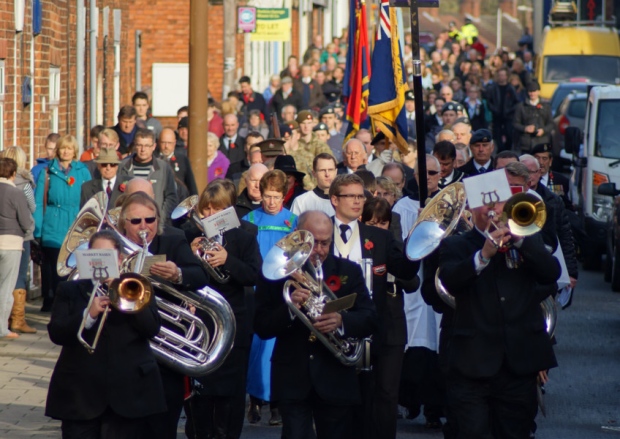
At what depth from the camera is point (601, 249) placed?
19.3 metres

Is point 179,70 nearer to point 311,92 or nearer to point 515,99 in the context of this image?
point 311,92

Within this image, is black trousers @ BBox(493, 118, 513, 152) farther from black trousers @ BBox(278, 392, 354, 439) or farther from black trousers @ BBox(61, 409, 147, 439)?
black trousers @ BBox(61, 409, 147, 439)

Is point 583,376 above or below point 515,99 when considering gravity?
below

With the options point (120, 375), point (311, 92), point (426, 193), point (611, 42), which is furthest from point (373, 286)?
point (611, 42)

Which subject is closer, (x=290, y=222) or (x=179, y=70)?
(x=290, y=222)

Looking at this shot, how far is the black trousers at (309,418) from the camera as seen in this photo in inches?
301

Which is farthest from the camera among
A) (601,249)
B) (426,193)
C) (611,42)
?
(611,42)

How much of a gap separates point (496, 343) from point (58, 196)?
8.29 meters

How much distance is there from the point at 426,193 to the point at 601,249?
10.3 metres

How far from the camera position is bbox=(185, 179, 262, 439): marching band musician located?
8.84 metres

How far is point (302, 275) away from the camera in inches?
294

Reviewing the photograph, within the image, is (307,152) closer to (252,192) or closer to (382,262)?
(252,192)

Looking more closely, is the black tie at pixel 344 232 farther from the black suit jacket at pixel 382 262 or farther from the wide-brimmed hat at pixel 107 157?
the wide-brimmed hat at pixel 107 157

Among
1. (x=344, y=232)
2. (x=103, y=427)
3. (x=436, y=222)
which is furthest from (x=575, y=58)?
(x=103, y=427)
